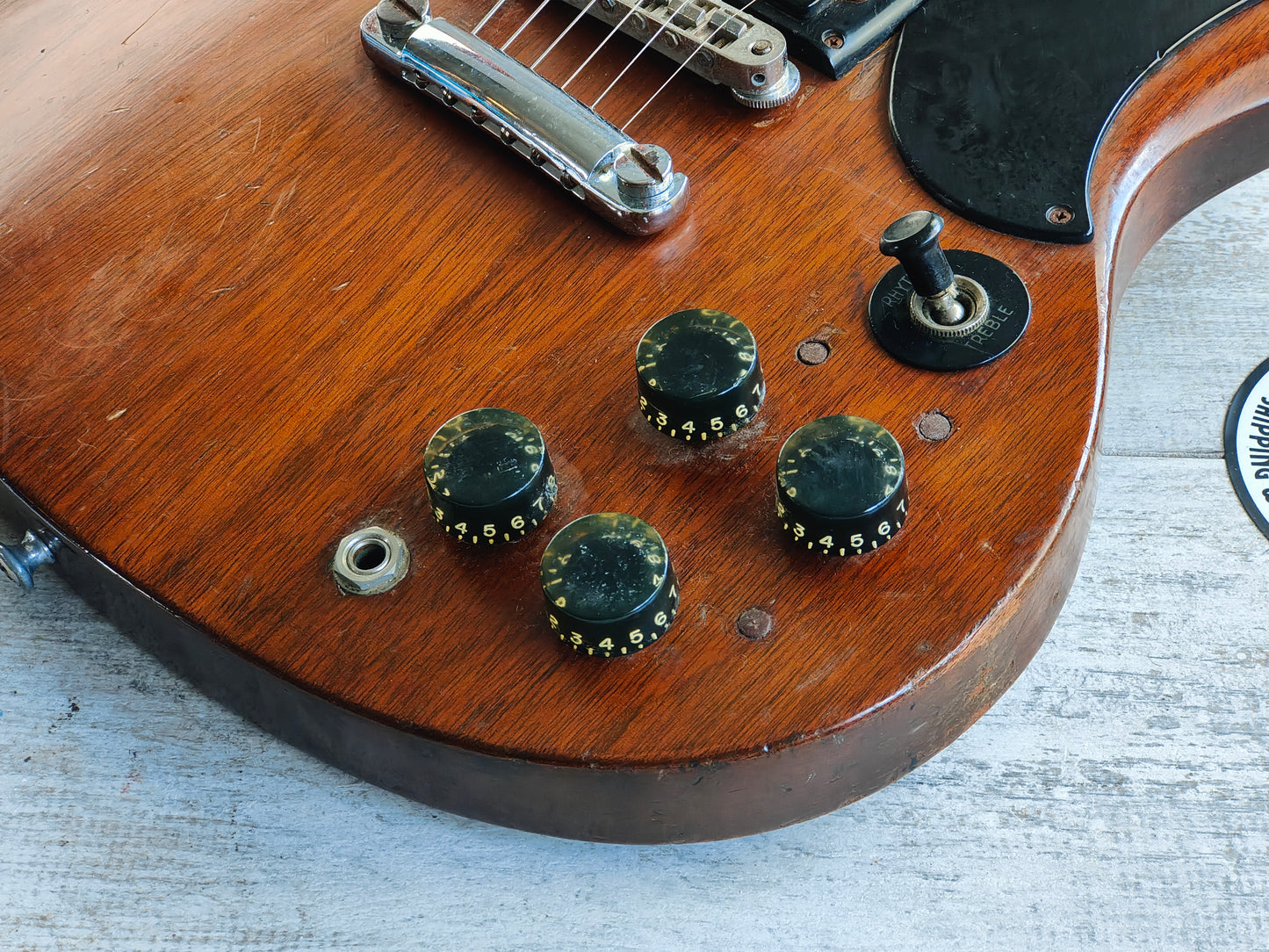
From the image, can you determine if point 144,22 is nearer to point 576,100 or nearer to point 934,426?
point 576,100

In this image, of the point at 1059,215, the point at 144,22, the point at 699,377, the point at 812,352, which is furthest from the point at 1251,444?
the point at 144,22

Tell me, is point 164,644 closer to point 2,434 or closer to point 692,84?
point 2,434

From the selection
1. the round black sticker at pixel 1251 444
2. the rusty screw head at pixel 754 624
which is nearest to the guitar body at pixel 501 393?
the rusty screw head at pixel 754 624

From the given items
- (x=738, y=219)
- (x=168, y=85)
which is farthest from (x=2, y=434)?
(x=738, y=219)

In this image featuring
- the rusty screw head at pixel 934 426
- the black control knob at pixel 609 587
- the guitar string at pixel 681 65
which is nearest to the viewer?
the black control knob at pixel 609 587

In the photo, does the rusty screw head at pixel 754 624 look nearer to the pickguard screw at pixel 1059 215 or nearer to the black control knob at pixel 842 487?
the black control knob at pixel 842 487

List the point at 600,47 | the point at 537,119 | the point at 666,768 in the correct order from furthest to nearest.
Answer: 1. the point at 600,47
2. the point at 537,119
3. the point at 666,768
